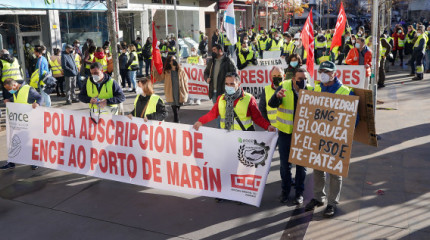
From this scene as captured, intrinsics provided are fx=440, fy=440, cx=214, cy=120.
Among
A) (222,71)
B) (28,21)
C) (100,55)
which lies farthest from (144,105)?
(28,21)

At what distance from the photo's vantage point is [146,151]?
21.2ft

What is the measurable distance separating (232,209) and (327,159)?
149 centimetres

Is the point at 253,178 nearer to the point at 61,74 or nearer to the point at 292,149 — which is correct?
the point at 292,149

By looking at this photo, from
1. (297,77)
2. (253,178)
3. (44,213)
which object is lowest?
(44,213)

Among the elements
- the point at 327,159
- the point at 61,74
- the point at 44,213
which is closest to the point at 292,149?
the point at 327,159

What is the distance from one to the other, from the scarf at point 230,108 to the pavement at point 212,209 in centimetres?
114

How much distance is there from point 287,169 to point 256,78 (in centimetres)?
607

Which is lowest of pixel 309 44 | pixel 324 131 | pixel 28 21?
pixel 324 131

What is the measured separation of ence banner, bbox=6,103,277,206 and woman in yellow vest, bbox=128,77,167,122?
0.38m

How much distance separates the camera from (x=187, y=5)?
33938 mm

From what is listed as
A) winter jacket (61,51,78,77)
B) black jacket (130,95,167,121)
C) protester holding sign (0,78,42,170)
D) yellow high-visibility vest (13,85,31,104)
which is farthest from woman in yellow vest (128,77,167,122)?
winter jacket (61,51,78,77)

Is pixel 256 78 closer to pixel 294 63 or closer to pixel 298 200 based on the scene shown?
pixel 294 63

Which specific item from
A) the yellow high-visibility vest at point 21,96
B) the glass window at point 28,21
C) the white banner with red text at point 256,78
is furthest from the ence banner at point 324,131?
the glass window at point 28,21

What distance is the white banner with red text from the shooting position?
11.2 meters
